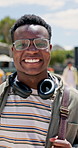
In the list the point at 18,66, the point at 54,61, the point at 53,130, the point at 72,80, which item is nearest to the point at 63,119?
the point at 53,130

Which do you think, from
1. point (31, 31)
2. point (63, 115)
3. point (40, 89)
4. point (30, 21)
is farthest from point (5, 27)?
point (63, 115)

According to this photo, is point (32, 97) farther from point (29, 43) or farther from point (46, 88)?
point (29, 43)

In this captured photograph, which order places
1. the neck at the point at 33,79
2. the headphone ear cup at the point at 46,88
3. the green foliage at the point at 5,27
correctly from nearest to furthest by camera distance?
1. the headphone ear cup at the point at 46,88
2. the neck at the point at 33,79
3. the green foliage at the point at 5,27

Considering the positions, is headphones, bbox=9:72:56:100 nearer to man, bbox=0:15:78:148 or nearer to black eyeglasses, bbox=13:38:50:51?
man, bbox=0:15:78:148

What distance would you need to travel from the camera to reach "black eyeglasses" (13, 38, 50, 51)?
6.96 feet

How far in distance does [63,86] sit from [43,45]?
34cm

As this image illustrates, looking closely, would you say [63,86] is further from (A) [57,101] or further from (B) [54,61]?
(B) [54,61]

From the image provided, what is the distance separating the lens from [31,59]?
2117 millimetres

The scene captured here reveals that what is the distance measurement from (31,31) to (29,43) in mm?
93

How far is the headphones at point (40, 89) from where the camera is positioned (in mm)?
2072

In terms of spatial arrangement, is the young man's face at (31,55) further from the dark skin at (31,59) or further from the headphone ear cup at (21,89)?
the headphone ear cup at (21,89)

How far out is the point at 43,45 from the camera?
2150 mm

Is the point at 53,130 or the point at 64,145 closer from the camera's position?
the point at 64,145

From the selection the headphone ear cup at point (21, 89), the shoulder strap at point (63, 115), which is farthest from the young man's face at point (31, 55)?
the shoulder strap at point (63, 115)
